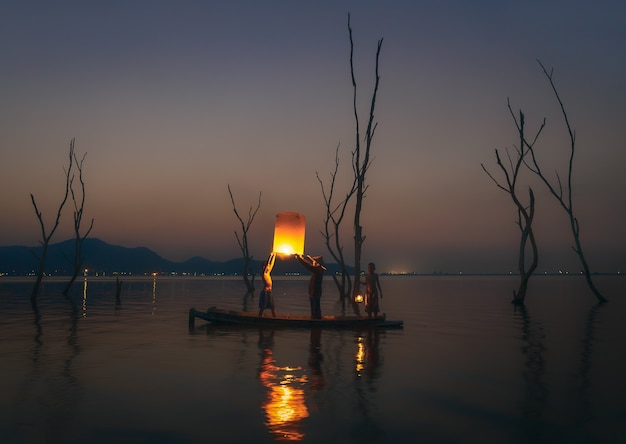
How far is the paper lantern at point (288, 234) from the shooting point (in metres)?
20.0

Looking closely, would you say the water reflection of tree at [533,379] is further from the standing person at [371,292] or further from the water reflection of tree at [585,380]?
the standing person at [371,292]

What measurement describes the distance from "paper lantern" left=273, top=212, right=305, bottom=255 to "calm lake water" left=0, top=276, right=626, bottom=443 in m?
2.82

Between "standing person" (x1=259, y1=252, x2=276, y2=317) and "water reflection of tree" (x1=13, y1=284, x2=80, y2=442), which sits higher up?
"standing person" (x1=259, y1=252, x2=276, y2=317)

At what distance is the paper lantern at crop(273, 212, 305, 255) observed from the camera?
786 inches

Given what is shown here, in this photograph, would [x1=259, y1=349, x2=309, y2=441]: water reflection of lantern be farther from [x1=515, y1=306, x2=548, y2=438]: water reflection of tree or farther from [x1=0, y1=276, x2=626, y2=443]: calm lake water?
[x1=515, y1=306, x2=548, y2=438]: water reflection of tree

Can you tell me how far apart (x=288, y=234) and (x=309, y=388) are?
9.82 metres

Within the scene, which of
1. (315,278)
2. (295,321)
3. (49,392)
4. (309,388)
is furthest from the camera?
(315,278)

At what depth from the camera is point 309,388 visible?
34.5ft

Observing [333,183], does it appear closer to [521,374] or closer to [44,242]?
[44,242]

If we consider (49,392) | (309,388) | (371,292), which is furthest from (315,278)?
(49,392)

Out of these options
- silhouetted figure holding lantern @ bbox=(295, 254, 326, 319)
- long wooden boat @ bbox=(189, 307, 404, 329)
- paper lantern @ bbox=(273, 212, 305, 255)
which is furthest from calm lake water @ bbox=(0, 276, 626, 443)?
paper lantern @ bbox=(273, 212, 305, 255)

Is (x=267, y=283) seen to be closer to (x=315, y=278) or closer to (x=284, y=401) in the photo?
(x=315, y=278)

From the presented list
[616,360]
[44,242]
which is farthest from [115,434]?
[44,242]

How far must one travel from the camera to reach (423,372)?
12711 mm
